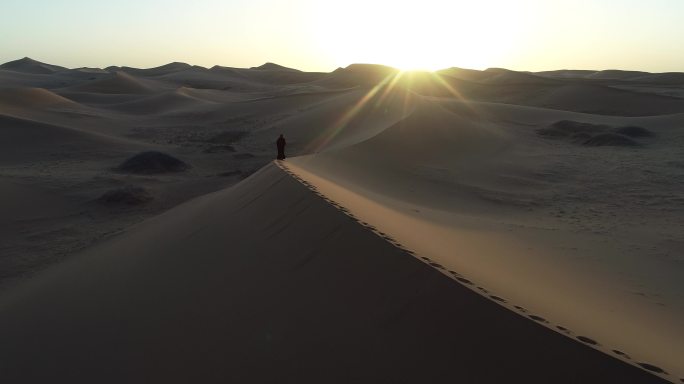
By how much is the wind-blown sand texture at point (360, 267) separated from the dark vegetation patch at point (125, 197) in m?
0.04

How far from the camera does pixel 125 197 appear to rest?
12.4 m

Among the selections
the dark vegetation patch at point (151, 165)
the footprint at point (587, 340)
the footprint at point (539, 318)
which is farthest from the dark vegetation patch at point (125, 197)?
the footprint at point (587, 340)

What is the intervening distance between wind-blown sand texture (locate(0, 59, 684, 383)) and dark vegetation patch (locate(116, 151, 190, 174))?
0.10 metres

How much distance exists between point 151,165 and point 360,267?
13.6m

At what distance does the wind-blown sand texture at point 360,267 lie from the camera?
3.44 meters

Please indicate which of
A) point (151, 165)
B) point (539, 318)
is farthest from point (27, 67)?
point (539, 318)

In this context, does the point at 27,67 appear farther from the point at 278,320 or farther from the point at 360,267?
the point at 278,320

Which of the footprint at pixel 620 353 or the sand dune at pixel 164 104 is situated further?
the sand dune at pixel 164 104

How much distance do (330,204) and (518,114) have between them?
22.5 meters

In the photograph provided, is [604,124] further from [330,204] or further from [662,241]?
[330,204]

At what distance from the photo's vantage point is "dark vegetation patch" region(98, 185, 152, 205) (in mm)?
12288

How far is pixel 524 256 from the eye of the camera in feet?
21.5

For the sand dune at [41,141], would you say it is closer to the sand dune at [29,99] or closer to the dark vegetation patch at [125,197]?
the dark vegetation patch at [125,197]

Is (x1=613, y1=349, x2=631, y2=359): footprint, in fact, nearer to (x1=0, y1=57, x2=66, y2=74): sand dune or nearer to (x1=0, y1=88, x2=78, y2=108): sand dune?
(x1=0, y1=88, x2=78, y2=108): sand dune
